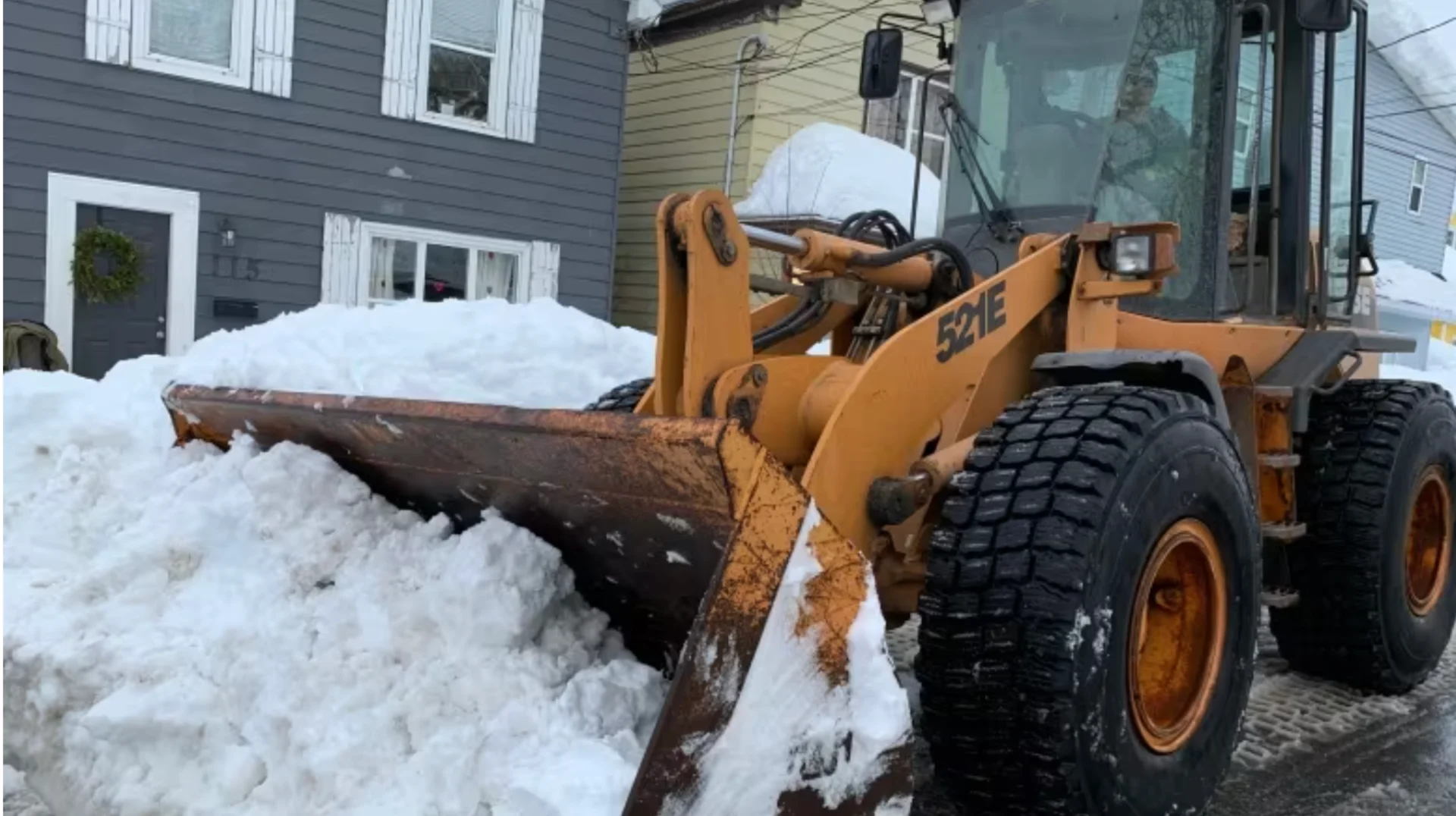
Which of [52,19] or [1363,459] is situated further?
[52,19]

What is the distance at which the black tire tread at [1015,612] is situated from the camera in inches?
109

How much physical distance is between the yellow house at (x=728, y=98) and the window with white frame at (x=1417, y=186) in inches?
556

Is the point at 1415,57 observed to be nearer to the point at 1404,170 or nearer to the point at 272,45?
the point at 1404,170

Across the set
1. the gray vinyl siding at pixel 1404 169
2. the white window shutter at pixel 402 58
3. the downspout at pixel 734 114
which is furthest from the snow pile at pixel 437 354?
the gray vinyl siding at pixel 1404 169

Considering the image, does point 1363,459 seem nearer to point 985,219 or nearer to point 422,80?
point 985,219

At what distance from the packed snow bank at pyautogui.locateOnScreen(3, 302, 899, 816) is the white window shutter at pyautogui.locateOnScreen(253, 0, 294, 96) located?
7107mm

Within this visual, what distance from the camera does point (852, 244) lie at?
3.67m

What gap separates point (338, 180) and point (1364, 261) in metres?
8.30

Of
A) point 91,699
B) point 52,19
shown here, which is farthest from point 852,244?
point 52,19

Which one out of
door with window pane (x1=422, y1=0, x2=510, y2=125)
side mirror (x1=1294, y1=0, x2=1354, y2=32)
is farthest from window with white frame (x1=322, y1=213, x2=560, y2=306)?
side mirror (x1=1294, y1=0, x2=1354, y2=32)

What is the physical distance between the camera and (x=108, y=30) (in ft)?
30.3

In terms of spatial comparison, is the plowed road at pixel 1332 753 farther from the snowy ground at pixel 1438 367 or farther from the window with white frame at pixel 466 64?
the snowy ground at pixel 1438 367

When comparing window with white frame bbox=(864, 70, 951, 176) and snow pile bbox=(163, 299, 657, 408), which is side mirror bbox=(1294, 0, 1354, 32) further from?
window with white frame bbox=(864, 70, 951, 176)

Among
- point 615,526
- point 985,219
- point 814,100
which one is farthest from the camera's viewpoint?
point 814,100
